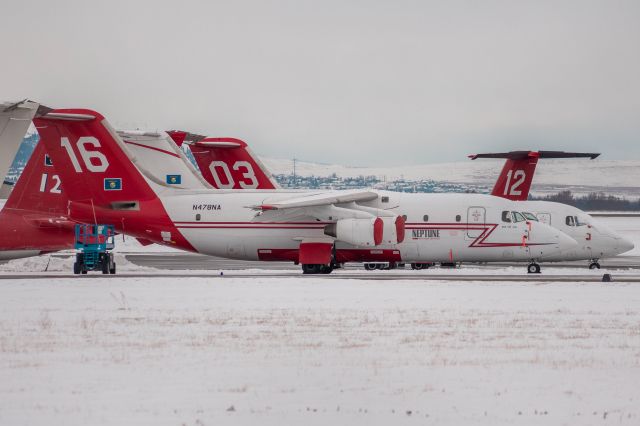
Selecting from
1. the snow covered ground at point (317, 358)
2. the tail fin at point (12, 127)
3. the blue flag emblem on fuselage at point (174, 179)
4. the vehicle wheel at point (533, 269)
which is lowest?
the snow covered ground at point (317, 358)

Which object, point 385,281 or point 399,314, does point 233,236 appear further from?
point 399,314

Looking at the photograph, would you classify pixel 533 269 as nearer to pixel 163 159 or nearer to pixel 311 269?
pixel 311 269

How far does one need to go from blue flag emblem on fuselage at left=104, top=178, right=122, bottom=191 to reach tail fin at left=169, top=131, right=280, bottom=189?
1032cm

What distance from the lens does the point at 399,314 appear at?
73.0 ft

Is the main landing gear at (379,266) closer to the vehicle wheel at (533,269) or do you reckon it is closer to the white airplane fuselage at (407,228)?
the white airplane fuselage at (407,228)

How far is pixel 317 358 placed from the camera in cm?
1619

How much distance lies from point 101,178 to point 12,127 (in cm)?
1887

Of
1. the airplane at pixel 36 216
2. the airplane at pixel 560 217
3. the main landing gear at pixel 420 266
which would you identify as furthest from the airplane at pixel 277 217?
the main landing gear at pixel 420 266

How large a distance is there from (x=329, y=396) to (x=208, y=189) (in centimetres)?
2629

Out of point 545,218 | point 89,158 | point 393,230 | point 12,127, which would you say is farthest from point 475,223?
point 12,127

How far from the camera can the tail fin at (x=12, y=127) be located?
57.1ft

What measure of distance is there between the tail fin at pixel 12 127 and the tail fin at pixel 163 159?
21.1 m

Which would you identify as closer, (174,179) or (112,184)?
(112,184)

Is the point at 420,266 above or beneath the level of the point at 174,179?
beneath
